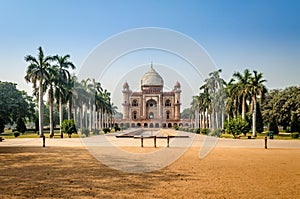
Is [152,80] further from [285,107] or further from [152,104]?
[285,107]

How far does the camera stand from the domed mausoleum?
9756 centimetres

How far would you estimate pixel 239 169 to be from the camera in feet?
39.7

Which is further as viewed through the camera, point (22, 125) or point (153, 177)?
point (22, 125)

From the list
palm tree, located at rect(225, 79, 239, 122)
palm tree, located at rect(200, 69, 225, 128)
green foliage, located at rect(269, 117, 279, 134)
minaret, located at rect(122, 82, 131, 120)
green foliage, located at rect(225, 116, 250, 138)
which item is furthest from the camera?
minaret, located at rect(122, 82, 131, 120)

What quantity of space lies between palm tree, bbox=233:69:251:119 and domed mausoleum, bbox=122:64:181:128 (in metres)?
54.4

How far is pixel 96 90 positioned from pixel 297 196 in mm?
46903

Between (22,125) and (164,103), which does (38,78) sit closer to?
(22,125)

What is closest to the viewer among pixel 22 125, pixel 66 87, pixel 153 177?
pixel 153 177

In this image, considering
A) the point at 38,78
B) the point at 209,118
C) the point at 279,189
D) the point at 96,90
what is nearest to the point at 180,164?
the point at 279,189

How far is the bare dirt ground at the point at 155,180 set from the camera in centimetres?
801

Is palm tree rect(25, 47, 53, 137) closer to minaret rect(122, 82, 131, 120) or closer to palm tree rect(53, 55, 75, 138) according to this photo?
palm tree rect(53, 55, 75, 138)

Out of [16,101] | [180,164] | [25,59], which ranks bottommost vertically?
[180,164]

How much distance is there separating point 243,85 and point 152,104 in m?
62.5

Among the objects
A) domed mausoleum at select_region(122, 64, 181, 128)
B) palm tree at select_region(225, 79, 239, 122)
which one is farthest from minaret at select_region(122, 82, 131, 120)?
palm tree at select_region(225, 79, 239, 122)
